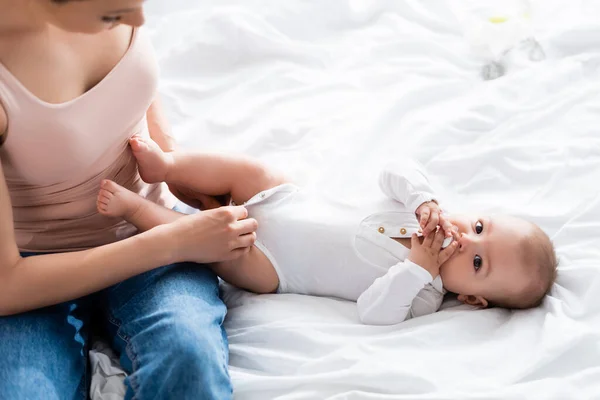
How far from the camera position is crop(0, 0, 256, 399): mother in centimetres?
102

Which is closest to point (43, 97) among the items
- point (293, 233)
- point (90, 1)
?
point (90, 1)

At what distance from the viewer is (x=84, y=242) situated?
4.01 feet

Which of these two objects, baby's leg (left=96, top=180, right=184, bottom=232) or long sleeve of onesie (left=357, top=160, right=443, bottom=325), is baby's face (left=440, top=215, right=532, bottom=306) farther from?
baby's leg (left=96, top=180, right=184, bottom=232)

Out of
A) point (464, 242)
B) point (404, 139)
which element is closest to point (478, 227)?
point (464, 242)

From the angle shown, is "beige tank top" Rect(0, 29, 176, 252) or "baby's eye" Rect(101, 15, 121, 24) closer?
"baby's eye" Rect(101, 15, 121, 24)

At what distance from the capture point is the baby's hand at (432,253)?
4.14ft

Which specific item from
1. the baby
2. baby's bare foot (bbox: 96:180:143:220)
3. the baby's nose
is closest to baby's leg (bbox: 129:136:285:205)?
the baby

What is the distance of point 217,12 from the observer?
6.09ft

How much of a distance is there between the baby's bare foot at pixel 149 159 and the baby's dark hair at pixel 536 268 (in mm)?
655

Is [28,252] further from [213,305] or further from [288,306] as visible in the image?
[288,306]

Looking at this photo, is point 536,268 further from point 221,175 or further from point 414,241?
point 221,175

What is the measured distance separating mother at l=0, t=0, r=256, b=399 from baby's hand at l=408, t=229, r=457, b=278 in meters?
0.30

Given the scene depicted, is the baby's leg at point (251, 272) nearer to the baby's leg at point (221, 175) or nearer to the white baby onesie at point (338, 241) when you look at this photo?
the white baby onesie at point (338, 241)

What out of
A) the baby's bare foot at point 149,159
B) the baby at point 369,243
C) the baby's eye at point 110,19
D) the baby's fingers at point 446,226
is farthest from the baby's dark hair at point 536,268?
the baby's eye at point 110,19
